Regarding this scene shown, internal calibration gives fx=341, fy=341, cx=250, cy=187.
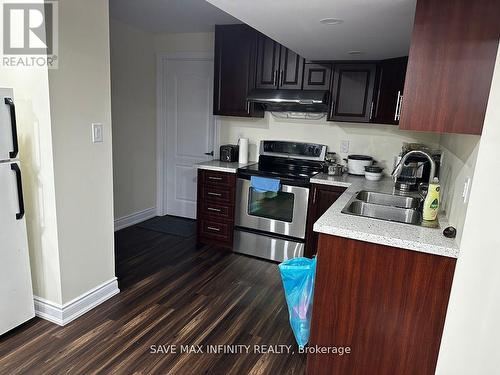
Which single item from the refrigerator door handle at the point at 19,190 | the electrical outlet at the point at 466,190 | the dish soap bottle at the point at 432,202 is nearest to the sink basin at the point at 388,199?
the dish soap bottle at the point at 432,202

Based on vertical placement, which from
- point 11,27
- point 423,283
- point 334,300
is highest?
point 11,27

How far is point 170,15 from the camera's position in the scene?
3414mm

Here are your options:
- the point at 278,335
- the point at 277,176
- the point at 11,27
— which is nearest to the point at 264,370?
the point at 278,335

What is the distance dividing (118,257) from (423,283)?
2.82 metres

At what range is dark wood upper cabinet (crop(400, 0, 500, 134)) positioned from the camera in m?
1.44

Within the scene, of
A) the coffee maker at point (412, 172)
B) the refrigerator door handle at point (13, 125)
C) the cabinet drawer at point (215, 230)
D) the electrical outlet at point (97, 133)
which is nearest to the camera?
the refrigerator door handle at point (13, 125)

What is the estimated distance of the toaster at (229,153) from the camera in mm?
3842

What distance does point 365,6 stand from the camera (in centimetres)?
168

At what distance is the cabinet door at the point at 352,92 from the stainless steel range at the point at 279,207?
46 centimetres

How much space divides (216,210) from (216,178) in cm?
35

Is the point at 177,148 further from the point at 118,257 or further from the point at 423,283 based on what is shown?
the point at 423,283

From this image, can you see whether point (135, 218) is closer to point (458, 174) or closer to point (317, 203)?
point (317, 203)

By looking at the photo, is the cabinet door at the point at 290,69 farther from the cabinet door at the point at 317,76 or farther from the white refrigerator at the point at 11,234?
the white refrigerator at the point at 11,234

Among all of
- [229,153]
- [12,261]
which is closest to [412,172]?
[229,153]
